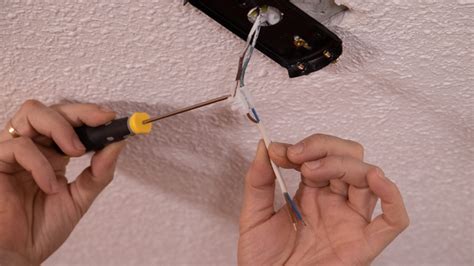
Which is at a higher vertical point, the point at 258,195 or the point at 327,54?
the point at 327,54

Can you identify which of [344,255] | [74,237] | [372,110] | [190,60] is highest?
[190,60]

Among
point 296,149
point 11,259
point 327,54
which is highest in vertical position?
point 327,54

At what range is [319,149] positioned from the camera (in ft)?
2.11

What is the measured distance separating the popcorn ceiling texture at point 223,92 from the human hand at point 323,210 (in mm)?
81

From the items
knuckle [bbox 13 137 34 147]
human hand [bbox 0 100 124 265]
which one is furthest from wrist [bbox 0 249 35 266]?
knuckle [bbox 13 137 34 147]

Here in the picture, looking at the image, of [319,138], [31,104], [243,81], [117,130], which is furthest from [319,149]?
[31,104]

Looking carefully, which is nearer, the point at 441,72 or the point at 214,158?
the point at 441,72

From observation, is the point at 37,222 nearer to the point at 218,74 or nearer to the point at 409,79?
the point at 218,74

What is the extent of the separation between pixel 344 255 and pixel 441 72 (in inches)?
9.2

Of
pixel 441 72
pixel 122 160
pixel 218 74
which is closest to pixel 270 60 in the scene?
pixel 218 74

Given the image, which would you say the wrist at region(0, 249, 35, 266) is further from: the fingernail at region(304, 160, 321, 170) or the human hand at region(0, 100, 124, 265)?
the fingernail at region(304, 160, 321, 170)

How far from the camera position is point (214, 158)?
32.1 inches

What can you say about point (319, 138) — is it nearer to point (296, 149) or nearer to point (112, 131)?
point (296, 149)

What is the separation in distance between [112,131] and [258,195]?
196 millimetres
